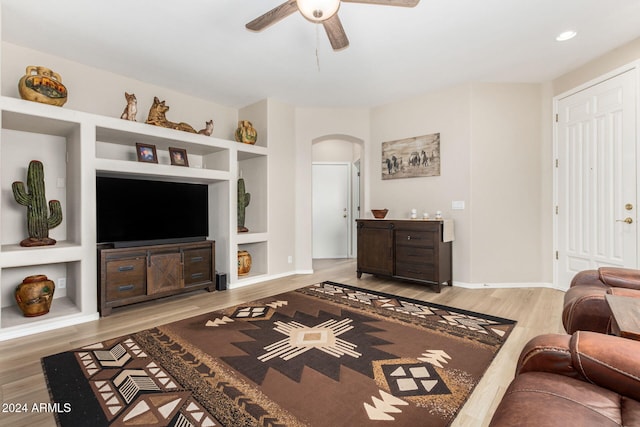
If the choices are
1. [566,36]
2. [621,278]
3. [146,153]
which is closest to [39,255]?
[146,153]

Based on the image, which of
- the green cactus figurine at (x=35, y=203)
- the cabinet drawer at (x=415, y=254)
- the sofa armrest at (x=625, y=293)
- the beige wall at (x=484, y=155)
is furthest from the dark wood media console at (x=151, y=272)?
the sofa armrest at (x=625, y=293)

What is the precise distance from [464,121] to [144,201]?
4119mm

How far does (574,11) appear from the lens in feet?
8.50

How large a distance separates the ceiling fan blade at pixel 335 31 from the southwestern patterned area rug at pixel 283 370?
235 centimetres

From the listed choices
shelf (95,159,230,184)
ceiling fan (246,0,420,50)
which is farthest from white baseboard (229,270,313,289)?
ceiling fan (246,0,420,50)

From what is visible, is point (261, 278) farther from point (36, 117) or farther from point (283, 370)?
point (36, 117)

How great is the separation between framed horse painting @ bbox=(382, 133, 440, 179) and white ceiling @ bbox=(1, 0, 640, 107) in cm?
75

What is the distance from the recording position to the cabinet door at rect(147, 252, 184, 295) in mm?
3354

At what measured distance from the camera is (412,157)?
4570 mm

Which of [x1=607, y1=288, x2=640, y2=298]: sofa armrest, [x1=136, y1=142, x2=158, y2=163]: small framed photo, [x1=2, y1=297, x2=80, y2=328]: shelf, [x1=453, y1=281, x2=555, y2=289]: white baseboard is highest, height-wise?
[x1=136, y1=142, x2=158, y2=163]: small framed photo

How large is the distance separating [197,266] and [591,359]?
3.70 m

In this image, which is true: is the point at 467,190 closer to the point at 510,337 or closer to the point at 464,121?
the point at 464,121

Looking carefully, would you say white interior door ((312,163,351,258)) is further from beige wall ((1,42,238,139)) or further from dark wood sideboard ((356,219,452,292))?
beige wall ((1,42,238,139))

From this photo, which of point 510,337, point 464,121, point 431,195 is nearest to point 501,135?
point 464,121
